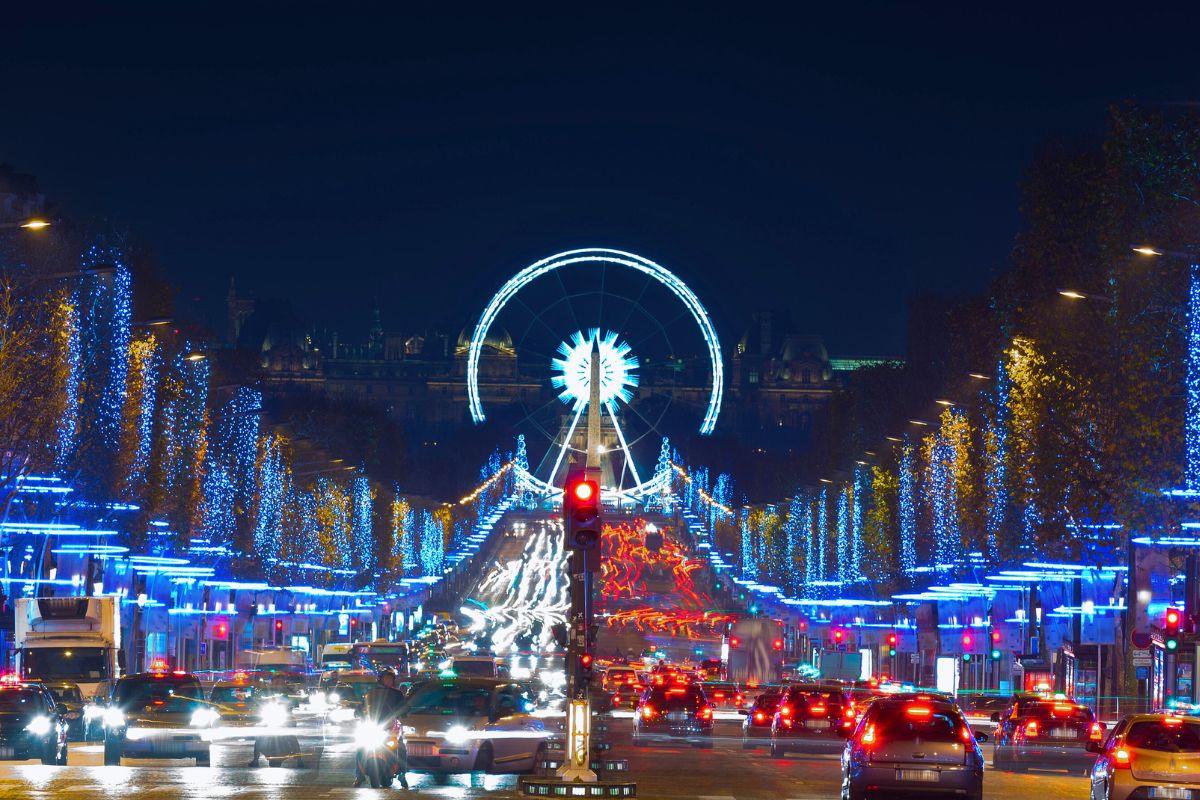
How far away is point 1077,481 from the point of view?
61.2 meters

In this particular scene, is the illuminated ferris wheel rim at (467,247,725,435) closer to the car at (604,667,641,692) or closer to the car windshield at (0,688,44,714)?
the car at (604,667,641,692)

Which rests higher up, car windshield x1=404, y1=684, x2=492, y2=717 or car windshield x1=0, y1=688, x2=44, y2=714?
car windshield x1=404, y1=684, x2=492, y2=717

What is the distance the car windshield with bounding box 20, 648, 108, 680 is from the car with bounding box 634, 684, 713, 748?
15810 mm

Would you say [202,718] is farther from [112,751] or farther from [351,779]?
[351,779]

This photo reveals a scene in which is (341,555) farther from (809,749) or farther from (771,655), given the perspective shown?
(809,749)

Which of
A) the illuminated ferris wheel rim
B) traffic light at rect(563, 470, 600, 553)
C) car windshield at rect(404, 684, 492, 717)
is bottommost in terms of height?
car windshield at rect(404, 684, 492, 717)

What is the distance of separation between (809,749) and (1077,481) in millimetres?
10284

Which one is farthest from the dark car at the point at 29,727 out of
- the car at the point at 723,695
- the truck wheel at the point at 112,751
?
the car at the point at 723,695

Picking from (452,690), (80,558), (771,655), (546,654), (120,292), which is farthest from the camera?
(546,654)

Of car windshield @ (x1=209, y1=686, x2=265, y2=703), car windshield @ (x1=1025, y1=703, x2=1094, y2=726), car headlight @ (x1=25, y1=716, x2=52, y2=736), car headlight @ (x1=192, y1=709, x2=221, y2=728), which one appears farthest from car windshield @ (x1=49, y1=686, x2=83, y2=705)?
car windshield @ (x1=1025, y1=703, x2=1094, y2=726)

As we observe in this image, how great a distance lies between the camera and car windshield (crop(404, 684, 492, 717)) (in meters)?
39.7

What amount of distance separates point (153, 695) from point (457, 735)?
995 cm

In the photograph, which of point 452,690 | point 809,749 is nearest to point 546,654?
point 809,749

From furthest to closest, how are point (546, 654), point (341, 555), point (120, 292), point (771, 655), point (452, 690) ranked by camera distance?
point (341, 555)
point (546, 654)
point (771, 655)
point (120, 292)
point (452, 690)
